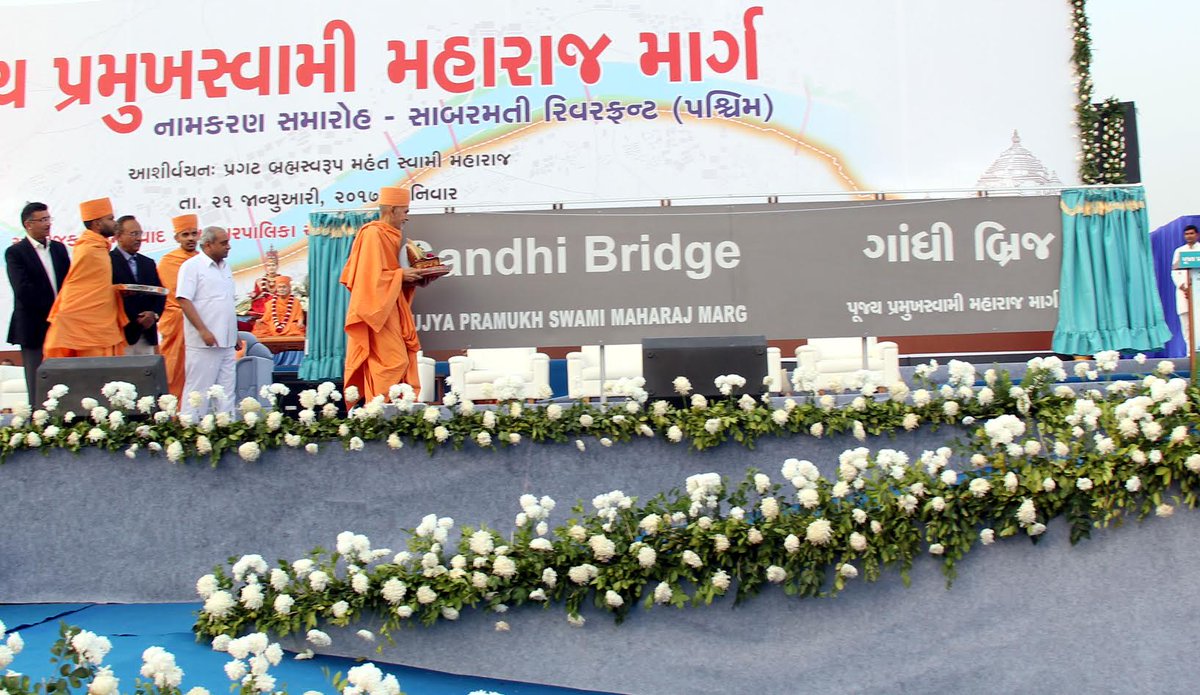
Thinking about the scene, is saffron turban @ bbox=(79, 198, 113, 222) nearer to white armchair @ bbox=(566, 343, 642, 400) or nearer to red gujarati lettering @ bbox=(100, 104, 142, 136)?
white armchair @ bbox=(566, 343, 642, 400)

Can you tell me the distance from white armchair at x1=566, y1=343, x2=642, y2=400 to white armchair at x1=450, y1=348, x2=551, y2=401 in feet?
0.71

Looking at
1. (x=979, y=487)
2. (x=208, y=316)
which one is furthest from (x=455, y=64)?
(x=979, y=487)

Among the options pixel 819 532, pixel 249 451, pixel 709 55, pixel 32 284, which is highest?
pixel 709 55

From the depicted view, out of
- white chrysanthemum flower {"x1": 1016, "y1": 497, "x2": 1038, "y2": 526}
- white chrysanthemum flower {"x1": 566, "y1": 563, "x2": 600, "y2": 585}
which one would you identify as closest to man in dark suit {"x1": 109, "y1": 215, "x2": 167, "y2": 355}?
white chrysanthemum flower {"x1": 566, "y1": 563, "x2": 600, "y2": 585}

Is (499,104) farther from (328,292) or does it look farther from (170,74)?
(328,292)

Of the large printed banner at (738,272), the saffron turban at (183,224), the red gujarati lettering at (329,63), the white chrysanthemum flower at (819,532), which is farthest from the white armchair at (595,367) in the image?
the red gujarati lettering at (329,63)

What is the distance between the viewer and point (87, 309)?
5801mm

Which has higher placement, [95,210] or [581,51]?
[581,51]

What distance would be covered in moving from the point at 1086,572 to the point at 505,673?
1.82 metres

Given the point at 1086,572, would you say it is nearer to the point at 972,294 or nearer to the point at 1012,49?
the point at 972,294

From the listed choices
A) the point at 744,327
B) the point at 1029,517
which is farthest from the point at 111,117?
the point at 1029,517

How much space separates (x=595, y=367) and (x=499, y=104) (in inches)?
165

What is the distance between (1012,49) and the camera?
34.7 feet

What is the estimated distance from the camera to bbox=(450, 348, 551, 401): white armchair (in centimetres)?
753
